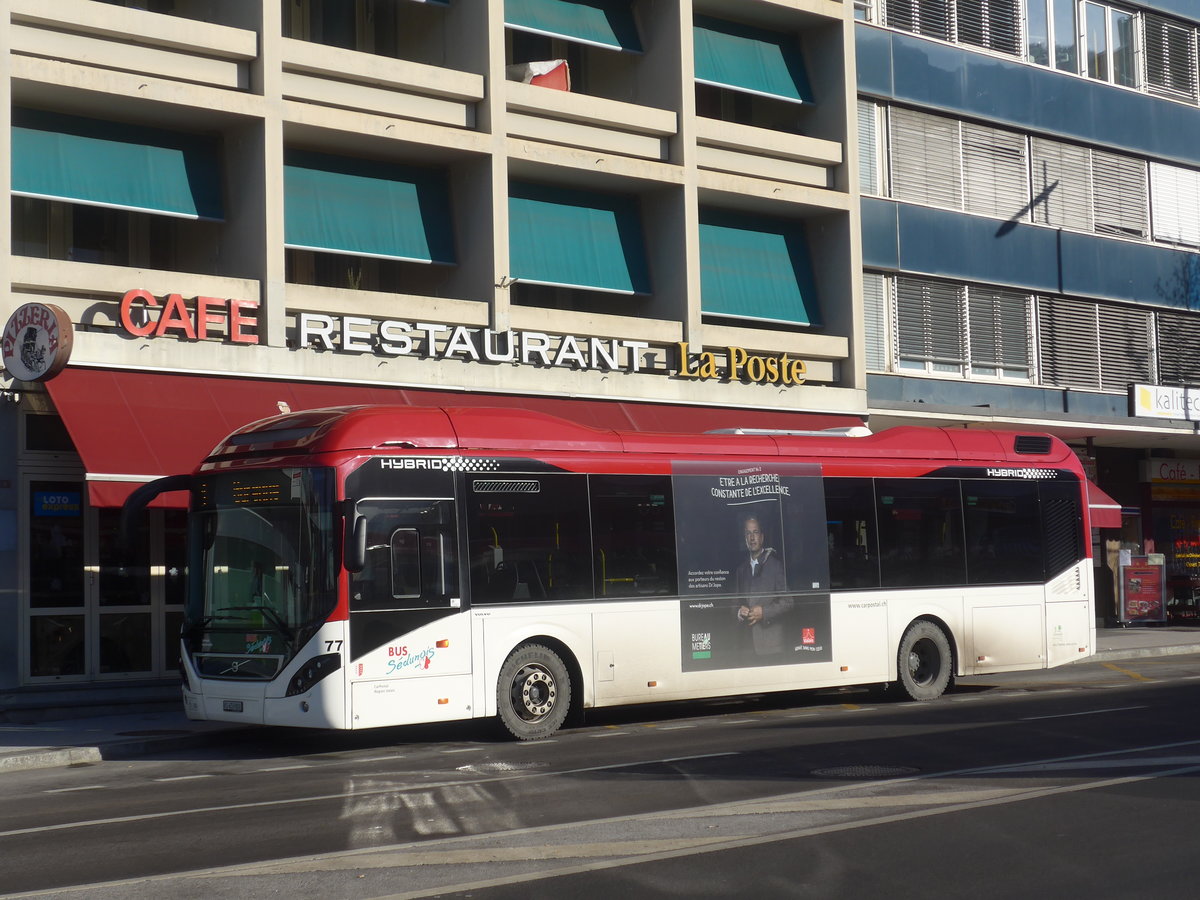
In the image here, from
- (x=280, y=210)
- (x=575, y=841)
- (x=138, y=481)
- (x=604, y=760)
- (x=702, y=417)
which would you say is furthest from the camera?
(x=702, y=417)

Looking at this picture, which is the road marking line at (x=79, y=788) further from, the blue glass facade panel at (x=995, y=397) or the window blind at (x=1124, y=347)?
the window blind at (x=1124, y=347)

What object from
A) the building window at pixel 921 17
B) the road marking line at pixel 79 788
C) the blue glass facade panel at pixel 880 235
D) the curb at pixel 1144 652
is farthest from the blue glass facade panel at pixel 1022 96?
the road marking line at pixel 79 788

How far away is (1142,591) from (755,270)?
12.6 m

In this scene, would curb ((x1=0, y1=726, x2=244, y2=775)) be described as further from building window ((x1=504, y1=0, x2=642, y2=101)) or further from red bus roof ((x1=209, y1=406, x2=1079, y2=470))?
building window ((x1=504, y1=0, x2=642, y2=101))

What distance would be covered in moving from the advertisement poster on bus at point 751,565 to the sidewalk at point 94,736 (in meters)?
5.57

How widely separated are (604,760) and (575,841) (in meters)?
3.93

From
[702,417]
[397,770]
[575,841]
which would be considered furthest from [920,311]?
[575,841]

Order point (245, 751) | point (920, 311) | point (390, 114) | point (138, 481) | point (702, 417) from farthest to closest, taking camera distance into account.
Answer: point (920, 311), point (702, 417), point (390, 114), point (138, 481), point (245, 751)

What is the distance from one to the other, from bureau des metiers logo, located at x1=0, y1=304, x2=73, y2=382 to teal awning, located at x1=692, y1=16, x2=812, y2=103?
511 inches

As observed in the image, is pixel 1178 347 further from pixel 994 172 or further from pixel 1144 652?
pixel 1144 652

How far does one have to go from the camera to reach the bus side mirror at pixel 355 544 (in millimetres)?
13406

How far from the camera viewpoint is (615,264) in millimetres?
24719

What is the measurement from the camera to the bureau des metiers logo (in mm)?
16641

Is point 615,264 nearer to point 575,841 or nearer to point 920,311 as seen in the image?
point 920,311
